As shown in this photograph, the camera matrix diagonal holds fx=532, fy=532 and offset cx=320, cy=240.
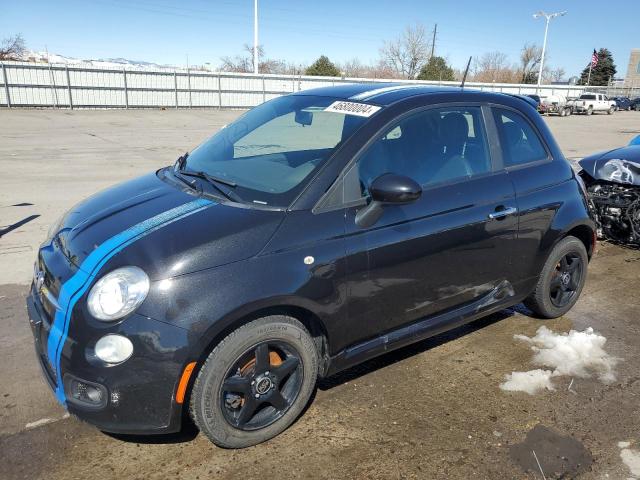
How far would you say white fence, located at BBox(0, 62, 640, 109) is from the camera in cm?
2645

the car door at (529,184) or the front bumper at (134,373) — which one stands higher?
the car door at (529,184)

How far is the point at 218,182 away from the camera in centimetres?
315

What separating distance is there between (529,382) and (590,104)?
44.6 meters

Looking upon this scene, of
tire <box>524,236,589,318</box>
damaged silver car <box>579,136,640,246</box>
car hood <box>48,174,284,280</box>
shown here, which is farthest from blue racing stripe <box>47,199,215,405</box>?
damaged silver car <box>579,136,640,246</box>

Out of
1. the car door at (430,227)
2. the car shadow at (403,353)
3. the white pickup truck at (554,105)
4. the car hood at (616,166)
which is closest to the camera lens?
the car door at (430,227)

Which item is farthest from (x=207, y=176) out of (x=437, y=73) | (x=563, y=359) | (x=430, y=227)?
(x=437, y=73)

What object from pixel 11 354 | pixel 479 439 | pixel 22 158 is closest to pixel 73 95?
pixel 22 158

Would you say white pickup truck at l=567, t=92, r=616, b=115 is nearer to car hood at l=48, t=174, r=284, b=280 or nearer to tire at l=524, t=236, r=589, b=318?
tire at l=524, t=236, r=589, b=318

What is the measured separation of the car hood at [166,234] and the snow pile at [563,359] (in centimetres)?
201

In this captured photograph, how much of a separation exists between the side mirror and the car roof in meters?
0.64

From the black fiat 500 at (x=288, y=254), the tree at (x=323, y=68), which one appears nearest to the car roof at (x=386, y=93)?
A: the black fiat 500 at (x=288, y=254)

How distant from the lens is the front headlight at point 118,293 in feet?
7.74

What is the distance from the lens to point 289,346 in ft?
8.98

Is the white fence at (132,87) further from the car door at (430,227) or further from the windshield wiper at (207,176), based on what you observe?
the windshield wiper at (207,176)
